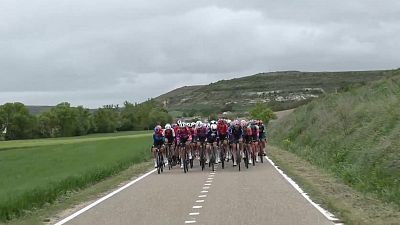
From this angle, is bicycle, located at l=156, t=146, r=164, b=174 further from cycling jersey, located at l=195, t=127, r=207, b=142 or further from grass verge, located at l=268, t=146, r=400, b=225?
grass verge, located at l=268, t=146, r=400, b=225

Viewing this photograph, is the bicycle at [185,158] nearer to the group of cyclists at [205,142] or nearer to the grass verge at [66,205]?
the group of cyclists at [205,142]

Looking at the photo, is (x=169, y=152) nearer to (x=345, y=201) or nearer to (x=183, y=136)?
(x=183, y=136)

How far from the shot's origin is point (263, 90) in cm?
13888

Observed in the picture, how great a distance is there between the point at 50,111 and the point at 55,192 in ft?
345

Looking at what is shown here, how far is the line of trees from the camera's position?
382ft

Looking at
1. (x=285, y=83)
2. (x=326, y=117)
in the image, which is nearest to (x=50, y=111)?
(x=285, y=83)

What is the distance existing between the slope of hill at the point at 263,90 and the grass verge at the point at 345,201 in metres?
90.4

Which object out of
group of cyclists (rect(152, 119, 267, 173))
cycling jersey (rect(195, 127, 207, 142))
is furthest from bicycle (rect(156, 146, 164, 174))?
cycling jersey (rect(195, 127, 207, 142))

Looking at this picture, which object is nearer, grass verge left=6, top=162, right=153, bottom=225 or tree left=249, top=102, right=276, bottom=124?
grass verge left=6, top=162, right=153, bottom=225

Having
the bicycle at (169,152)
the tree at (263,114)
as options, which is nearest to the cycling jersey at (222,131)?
the bicycle at (169,152)

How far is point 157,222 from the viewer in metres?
11.9

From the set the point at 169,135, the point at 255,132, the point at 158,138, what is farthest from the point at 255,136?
the point at 158,138

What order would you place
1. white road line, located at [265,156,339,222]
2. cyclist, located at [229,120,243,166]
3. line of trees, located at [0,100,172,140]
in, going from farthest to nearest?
line of trees, located at [0,100,172,140], cyclist, located at [229,120,243,166], white road line, located at [265,156,339,222]

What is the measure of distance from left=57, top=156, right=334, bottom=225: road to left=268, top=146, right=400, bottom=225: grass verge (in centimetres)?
44
